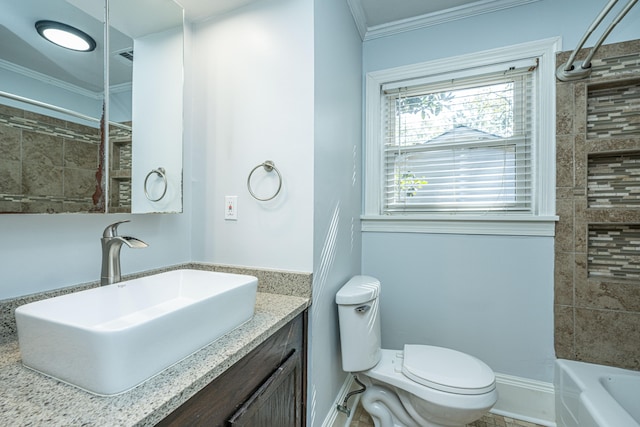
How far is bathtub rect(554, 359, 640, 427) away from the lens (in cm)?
117

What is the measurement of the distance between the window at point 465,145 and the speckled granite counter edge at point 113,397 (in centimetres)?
136

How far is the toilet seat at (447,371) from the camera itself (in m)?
1.22

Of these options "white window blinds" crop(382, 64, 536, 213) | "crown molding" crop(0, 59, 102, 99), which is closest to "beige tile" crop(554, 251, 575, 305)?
"white window blinds" crop(382, 64, 536, 213)

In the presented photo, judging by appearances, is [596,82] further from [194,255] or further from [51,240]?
[51,240]

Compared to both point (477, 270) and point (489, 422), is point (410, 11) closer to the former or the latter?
point (477, 270)

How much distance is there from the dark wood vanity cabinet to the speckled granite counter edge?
0.05 m

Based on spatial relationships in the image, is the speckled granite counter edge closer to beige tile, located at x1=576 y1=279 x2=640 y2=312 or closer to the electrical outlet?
the electrical outlet

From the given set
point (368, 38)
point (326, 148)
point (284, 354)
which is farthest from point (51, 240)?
point (368, 38)

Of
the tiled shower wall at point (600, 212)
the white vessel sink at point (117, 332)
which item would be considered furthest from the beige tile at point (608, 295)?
the white vessel sink at point (117, 332)

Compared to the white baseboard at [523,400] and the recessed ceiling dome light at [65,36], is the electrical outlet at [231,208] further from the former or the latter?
the white baseboard at [523,400]

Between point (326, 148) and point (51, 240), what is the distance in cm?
106

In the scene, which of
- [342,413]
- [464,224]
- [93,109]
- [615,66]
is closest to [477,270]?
[464,224]

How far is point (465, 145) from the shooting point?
1.77 meters

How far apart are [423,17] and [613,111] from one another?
1.19 m
